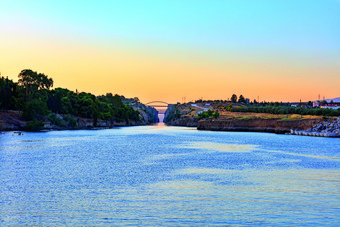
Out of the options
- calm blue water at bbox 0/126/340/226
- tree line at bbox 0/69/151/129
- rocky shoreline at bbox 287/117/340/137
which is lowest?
calm blue water at bbox 0/126/340/226

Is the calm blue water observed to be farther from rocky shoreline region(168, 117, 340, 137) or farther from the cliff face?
the cliff face

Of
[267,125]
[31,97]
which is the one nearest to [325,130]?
[267,125]

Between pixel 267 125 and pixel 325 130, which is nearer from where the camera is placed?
pixel 325 130

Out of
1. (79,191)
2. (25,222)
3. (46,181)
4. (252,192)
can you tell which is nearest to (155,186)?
(79,191)

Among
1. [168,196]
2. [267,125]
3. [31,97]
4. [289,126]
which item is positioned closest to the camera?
[168,196]

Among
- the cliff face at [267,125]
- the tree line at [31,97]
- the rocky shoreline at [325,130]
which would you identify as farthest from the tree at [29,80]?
the rocky shoreline at [325,130]

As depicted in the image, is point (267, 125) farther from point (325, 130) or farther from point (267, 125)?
point (325, 130)

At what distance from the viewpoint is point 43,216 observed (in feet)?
62.7

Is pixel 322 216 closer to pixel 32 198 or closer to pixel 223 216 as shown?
pixel 223 216

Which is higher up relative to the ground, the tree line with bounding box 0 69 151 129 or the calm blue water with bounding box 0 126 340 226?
the tree line with bounding box 0 69 151 129

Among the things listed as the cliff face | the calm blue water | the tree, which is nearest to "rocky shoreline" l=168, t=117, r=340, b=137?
the cliff face

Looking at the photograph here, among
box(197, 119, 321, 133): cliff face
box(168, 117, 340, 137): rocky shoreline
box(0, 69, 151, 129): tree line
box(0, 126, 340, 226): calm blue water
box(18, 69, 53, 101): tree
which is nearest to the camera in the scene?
box(0, 126, 340, 226): calm blue water

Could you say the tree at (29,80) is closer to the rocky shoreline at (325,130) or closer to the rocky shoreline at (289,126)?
the rocky shoreline at (289,126)

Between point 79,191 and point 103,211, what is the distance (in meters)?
6.58
